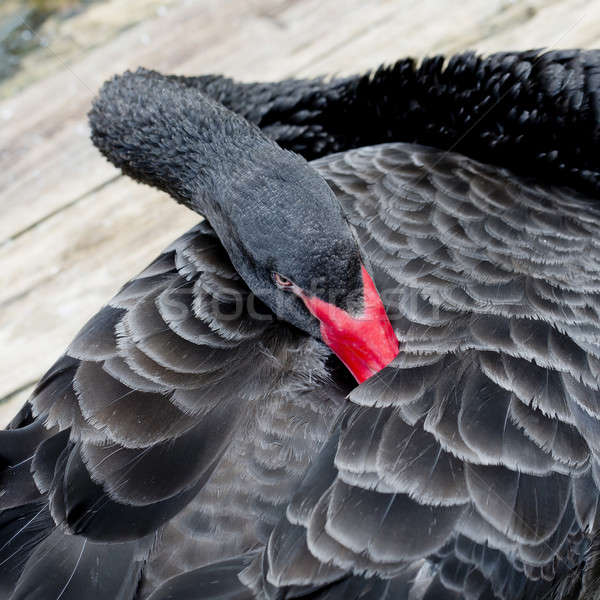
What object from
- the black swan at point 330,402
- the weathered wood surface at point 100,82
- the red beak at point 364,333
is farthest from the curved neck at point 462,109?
the red beak at point 364,333

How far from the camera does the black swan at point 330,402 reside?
66.6 inches

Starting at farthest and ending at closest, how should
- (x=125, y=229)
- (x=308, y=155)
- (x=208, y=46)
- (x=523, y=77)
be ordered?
1. (x=208, y=46)
2. (x=125, y=229)
3. (x=308, y=155)
4. (x=523, y=77)

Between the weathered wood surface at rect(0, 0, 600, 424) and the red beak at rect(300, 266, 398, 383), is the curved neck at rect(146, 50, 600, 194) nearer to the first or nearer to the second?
Result: the weathered wood surface at rect(0, 0, 600, 424)

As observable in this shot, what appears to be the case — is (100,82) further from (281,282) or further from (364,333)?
(364,333)

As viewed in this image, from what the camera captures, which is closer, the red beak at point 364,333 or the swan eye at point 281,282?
the red beak at point 364,333

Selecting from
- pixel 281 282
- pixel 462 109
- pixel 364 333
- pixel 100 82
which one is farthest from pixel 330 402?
pixel 100 82

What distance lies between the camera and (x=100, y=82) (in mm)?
4301

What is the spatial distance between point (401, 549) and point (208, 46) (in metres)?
3.44

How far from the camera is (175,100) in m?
2.83

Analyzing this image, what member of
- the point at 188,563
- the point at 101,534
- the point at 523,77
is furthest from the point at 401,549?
the point at 523,77

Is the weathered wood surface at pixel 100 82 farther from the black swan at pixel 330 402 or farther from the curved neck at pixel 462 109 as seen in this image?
the black swan at pixel 330 402

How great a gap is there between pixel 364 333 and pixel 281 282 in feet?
0.96

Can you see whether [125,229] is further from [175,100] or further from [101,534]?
[101,534]

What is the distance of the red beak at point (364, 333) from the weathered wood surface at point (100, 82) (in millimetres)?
1635
